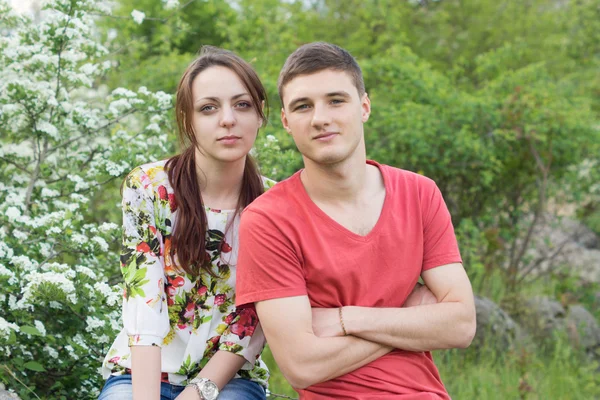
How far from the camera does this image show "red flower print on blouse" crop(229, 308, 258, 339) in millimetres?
2938

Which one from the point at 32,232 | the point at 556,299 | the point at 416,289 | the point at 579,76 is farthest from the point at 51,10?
the point at 579,76

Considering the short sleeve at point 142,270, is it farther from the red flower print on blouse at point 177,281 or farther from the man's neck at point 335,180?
the man's neck at point 335,180

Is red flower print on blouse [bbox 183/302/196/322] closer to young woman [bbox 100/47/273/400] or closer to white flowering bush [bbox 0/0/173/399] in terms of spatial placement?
young woman [bbox 100/47/273/400]

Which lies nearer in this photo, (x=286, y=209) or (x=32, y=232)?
(x=286, y=209)

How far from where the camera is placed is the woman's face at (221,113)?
2910 mm

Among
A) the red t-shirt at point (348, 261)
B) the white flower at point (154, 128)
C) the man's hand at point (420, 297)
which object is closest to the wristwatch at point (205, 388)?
the red t-shirt at point (348, 261)

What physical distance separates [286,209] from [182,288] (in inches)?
22.5

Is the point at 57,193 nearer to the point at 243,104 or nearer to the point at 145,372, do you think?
the point at 243,104

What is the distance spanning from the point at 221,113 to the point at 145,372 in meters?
1.00

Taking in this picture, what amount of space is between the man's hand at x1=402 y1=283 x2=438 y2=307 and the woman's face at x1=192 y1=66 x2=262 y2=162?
840 mm

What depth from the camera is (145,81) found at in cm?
718

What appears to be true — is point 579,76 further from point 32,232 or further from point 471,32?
point 32,232

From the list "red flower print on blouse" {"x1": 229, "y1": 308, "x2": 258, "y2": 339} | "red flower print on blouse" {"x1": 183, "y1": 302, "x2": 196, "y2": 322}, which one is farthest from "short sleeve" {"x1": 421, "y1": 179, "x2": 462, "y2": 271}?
"red flower print on blouse" {"x1": 183, "y1": 302, "x2": 196, "y2": 322}

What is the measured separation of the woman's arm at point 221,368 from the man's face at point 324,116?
0.82 metres
